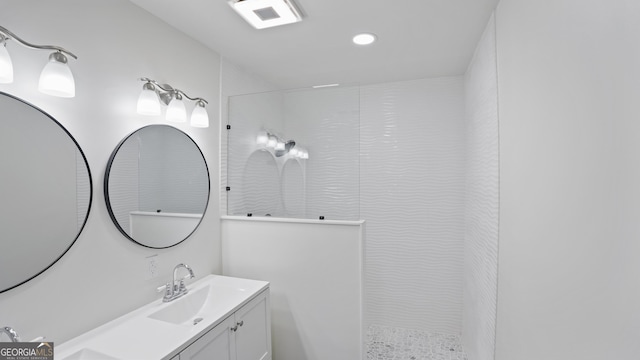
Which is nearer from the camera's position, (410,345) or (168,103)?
(168,103)

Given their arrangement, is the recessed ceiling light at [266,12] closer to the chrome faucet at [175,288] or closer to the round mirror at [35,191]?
the round mirror at [35,191]

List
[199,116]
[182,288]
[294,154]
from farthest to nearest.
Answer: [294,154] < [199,116] < [182,288]

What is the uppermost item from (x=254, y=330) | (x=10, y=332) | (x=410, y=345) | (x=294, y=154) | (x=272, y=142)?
(x=272, y=142)

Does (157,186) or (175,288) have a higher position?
(157,186)

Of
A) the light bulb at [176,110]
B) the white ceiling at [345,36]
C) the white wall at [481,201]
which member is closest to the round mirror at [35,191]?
the light bulb at [176,110]

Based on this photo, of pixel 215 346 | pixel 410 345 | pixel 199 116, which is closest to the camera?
pixel 215 346

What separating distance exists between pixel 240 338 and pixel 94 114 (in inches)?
56.6

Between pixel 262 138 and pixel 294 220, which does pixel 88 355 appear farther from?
pixel 262 138

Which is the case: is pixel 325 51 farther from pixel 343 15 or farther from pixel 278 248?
pixel 278 248

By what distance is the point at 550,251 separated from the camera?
98cm

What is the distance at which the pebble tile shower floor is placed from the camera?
97.8 inches

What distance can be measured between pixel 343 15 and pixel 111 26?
1275mm

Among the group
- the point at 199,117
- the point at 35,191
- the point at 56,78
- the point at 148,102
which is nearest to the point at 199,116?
the point at 199,117

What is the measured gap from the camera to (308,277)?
209 cm
